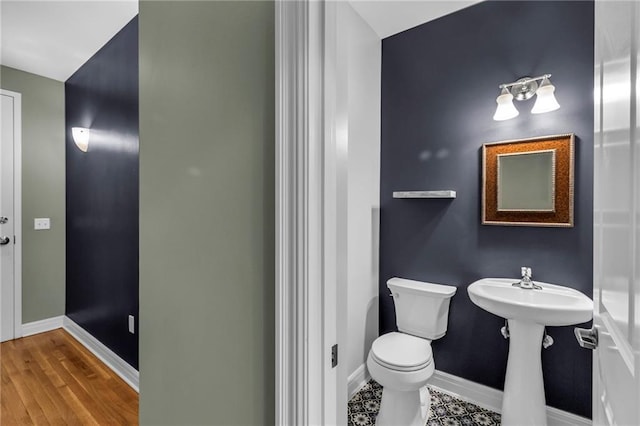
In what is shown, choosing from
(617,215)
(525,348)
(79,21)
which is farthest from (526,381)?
(79,21)

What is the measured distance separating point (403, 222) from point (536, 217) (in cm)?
82

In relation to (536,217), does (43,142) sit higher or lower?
higher

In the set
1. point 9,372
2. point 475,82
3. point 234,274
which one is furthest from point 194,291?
point 9,372

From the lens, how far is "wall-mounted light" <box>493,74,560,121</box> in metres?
1.79

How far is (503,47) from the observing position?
1.99m

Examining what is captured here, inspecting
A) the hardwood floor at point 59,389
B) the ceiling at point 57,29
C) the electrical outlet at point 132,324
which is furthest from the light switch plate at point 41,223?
the electrical outlet at point 132,324

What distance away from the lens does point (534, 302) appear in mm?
1715

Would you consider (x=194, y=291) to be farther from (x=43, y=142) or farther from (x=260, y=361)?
(x=43, y=142)

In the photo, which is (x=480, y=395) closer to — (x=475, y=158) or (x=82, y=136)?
(x=475, y=158)

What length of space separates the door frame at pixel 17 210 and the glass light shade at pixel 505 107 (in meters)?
3.97

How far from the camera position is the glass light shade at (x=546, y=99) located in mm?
1781

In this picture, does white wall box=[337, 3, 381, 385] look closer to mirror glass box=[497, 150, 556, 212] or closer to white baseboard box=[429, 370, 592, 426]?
white baseboard box=[429, 370, 592, 426]

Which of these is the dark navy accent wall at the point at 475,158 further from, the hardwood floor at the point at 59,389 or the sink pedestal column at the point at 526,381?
the hardwood floor at the point at 59,389

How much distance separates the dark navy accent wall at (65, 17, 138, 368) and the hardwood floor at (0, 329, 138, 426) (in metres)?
0.19
